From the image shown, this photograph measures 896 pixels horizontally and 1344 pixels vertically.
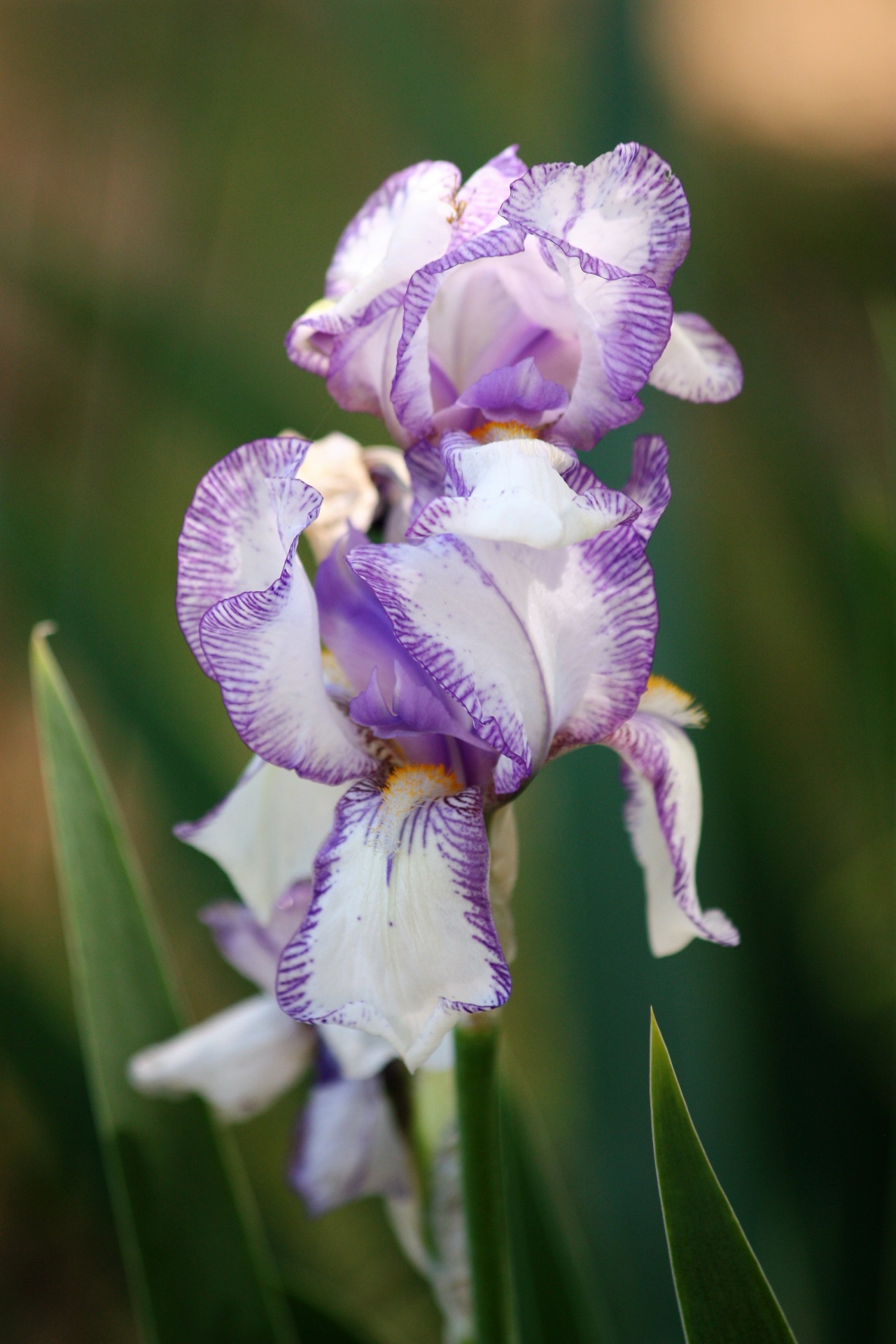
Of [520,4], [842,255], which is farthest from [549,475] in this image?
[520,4]

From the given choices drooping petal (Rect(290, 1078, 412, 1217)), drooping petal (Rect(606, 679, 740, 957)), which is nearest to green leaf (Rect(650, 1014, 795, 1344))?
drooping petal (Rect(606, 679, 740, 957))

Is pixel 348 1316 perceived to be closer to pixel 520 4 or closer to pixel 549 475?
pixel 549 475

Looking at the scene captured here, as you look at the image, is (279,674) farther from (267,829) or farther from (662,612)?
(662,612)

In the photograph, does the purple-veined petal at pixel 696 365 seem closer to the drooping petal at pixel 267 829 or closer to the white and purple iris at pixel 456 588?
the white and purple iris at pixel 456 588

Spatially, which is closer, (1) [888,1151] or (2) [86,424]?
(1) [888,1151]

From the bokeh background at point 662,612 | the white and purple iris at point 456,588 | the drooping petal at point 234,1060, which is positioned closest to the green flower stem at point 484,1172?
the white and purple iris at point 456,588
